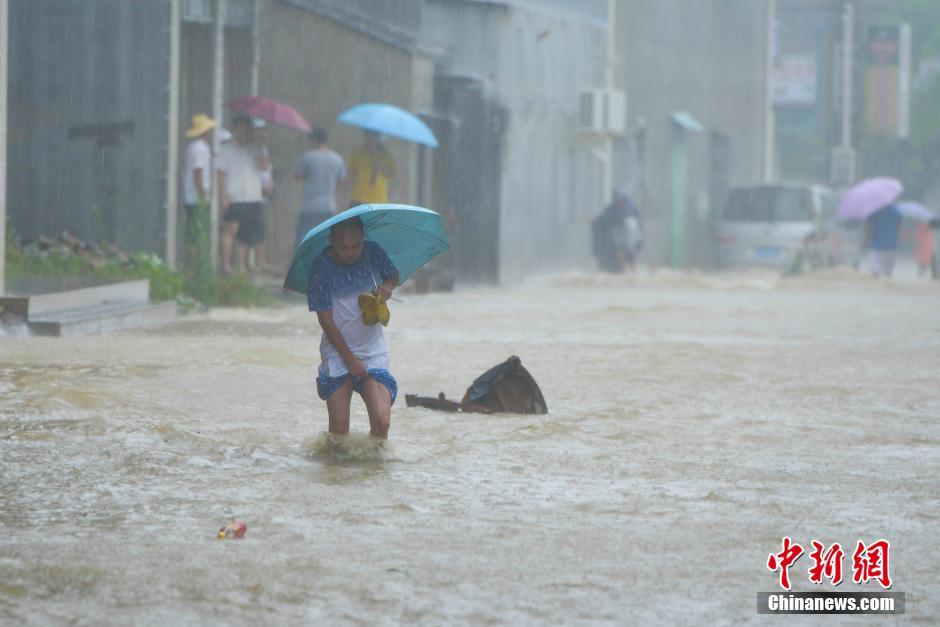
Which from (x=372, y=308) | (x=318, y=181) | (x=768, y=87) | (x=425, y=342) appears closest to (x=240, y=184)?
(x=318, y=181)

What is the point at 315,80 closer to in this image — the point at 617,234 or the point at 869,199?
the point at 617,234

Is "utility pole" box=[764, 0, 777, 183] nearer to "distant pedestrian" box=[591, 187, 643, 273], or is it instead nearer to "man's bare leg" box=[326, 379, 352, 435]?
"distant pedestrian" box=[591, 187, 643, 273]

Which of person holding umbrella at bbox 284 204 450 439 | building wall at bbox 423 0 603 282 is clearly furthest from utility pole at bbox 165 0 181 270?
person holding umbrella at bbox 284 204 450 439

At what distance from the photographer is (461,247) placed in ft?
78.8

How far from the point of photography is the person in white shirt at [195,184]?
16641 millimetres

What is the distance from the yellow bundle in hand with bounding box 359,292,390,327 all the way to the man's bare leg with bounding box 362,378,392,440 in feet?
0.97

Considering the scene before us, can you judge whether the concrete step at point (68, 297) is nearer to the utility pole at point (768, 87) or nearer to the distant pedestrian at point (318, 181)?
the distant pedestrian at point (318, 181)

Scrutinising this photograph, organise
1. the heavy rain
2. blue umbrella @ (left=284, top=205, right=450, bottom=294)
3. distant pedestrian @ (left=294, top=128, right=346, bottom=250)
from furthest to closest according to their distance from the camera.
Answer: distant pedestrian @ (left=294, top=128, right=346, bottom=250)
blue umbrella @ (left=284, top=205, right=450, bottom=294)
the heavy rain

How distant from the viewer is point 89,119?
16.8 meters

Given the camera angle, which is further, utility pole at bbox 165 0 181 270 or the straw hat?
the straw hat

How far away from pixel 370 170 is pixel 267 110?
134 cm

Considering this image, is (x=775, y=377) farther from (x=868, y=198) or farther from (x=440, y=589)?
(x=868, y=198)

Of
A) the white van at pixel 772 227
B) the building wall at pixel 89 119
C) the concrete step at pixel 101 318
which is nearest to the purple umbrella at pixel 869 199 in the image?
the white van at pixel 772 227

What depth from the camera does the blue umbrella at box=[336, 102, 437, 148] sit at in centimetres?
1859
